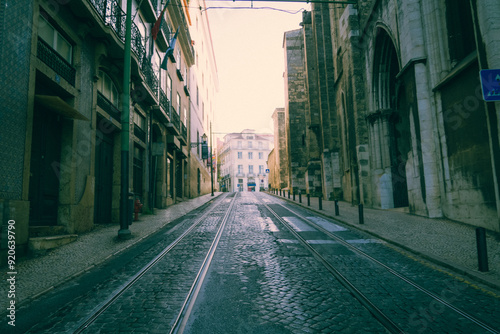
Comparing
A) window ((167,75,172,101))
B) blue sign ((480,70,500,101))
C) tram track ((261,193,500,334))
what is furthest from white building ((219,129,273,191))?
blue sign ((480,70,500,101))

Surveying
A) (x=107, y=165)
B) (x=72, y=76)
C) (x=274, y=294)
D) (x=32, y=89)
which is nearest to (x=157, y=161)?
(x=107, y=165)

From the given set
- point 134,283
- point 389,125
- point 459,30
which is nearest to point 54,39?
point 134,283

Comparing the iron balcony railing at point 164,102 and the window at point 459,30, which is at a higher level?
the iron balcony railing at point 164,102

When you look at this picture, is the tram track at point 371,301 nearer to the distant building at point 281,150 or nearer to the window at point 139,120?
the window at point 139,120

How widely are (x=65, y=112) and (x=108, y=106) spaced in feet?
12.0

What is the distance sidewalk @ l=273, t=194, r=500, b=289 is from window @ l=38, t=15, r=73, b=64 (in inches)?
352

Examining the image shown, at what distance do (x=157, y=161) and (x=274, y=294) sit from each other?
14.6m

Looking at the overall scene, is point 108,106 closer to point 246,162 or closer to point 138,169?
point 138,169

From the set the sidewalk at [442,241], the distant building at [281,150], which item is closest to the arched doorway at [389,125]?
the sidewalk at [442,241]

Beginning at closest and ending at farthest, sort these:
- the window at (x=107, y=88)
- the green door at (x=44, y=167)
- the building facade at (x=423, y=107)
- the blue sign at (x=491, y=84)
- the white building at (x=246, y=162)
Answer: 1. the blue sign at (x=491, y=84)
2. the green door at (x=44, y=167)
3. the building facade at (x=423, y=107)
4. the window at (x=107, y=88)
5. the white building at (x=246, y=162)

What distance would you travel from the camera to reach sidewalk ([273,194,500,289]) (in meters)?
4.45

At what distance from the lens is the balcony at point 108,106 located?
10113 millimetres

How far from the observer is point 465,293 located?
3682mm

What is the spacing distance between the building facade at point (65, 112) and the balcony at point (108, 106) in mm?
36
